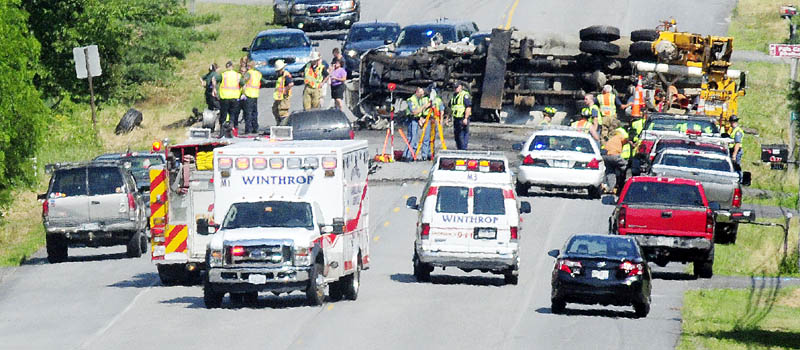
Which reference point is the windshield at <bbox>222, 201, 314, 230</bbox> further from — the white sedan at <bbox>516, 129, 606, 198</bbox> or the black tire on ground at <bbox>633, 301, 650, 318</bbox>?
the white sedan at <bbox>516, 129, 606, 198</bbox>

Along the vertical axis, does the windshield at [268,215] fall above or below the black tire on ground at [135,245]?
above

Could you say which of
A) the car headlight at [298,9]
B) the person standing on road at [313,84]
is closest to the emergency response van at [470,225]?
the person standing on road at [313,84]

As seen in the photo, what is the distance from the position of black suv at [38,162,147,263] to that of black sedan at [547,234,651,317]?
11.5 meters

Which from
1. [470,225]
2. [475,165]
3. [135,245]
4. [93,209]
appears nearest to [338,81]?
[135,245]

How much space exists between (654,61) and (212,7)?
36.0m

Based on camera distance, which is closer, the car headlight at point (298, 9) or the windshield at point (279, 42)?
the windshield at point (279, 42)

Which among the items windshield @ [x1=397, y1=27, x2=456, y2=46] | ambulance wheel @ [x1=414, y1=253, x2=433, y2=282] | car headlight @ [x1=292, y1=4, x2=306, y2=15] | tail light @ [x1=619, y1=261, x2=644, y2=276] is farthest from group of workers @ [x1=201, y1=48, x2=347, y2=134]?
tail light @ [x1=619, y1=261, x2=644, y2=276]

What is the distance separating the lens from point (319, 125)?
37281 mm

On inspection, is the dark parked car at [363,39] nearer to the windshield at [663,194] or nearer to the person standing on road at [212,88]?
the person standing on road at [212,88]

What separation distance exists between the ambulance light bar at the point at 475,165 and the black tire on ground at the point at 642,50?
1440 cm

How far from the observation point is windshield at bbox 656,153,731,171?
3228cm

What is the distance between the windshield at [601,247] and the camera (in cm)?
2417

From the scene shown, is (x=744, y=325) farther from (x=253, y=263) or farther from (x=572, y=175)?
(x=572, y=175)

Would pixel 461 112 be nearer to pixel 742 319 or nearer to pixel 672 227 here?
pixel 672 227
